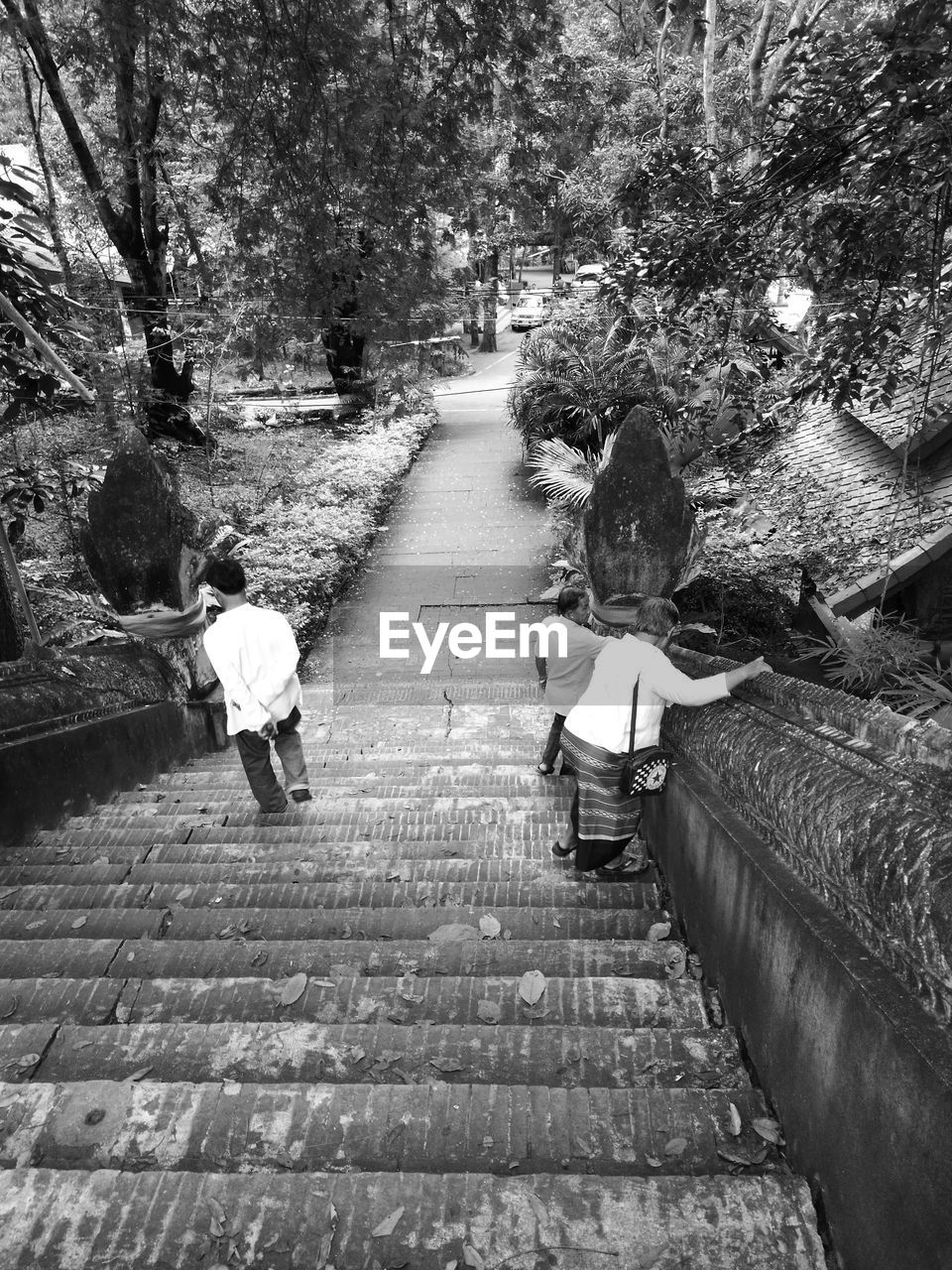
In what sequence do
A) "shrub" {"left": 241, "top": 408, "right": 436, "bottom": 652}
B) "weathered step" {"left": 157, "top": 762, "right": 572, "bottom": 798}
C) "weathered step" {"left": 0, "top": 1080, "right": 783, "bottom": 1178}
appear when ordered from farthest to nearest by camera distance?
"shrub" {"left": 241, "top": 408, "right": 436, "bottom": 652}, "weathered step" {"left": 157, "top": 762, "right": 572, "bottom": 798}, "weathered step" {"left": 0, "top": 1080, "right": 783, "bottom": 1178}

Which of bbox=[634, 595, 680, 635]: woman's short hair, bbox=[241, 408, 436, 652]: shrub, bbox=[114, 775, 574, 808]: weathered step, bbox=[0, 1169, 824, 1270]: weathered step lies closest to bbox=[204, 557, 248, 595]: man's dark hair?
bbox=[114, 775, 574, 808]: weathered step

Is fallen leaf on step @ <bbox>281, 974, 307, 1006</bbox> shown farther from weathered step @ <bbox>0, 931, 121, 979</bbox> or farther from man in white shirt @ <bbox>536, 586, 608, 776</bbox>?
man in white shirt @ <bbox>536, 586, 608, 776</bbox>

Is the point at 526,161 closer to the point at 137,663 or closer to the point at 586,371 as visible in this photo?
the point at 137,663

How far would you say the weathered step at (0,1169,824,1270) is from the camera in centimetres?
168

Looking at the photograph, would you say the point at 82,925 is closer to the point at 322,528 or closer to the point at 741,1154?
the point at 741,1154

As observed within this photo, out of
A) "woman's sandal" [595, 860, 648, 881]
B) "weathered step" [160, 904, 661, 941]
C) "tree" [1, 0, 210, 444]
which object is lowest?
"woman's sandal" [595, 860, 648, 881]

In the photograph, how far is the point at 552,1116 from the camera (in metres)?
2.05

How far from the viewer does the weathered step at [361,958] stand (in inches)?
112

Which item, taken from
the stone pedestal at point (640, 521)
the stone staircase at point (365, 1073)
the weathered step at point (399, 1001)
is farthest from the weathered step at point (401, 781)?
the weathered step at point (399, 1001)

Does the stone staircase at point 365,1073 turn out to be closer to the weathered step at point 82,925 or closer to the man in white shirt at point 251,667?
the weathered step at point 82,925

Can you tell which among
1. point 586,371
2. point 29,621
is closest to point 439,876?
point 29,621

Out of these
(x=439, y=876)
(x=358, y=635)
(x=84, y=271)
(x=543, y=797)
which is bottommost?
(x=358, y=635)

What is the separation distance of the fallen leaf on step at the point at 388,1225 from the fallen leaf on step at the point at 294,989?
38.0 inches

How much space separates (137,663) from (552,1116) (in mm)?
4763
